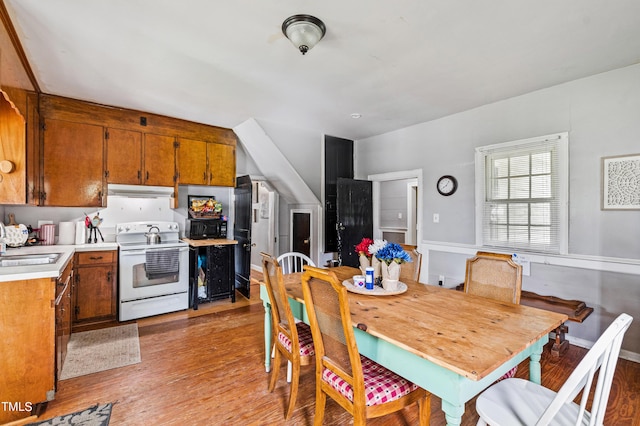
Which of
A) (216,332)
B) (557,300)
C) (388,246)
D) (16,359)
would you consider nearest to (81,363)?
(16,359)

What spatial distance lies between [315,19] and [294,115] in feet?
6.61

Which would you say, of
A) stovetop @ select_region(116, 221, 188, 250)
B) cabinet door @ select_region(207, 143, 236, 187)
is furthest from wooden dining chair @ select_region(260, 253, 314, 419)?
cabinet door @ select_region(207, 143, 236, 187)

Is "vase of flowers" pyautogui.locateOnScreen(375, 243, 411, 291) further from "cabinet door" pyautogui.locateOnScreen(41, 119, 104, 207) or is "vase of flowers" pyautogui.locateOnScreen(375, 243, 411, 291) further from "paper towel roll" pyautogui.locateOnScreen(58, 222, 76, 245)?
"paper towel roll" pyautogui.locateOnScreen(58, 222, 76, 245)

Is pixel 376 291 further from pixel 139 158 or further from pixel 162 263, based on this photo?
pixel 139 158

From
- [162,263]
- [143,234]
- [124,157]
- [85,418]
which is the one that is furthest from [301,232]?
[85,418]

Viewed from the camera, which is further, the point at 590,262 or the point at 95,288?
the point at 95,288

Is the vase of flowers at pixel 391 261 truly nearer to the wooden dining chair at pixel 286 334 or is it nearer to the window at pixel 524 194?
the wooden dining chair at pixel 286 334

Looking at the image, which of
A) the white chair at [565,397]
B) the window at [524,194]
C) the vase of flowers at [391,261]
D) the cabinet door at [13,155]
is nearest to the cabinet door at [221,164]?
the cabinet door at [13,155]

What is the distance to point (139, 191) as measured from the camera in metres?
4.04

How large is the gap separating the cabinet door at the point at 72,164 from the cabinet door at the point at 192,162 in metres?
0.91

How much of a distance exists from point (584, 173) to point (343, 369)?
3041mm

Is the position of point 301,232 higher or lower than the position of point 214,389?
higher

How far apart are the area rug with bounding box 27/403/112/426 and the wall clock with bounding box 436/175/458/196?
400 cm

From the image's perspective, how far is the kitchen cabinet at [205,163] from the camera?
4.30 m
